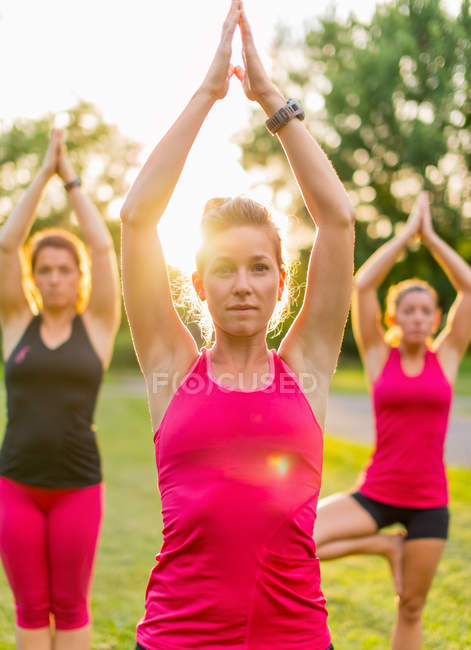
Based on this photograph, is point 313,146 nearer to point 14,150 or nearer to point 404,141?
point 404,141

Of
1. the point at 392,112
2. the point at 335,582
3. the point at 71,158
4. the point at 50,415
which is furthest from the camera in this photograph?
the point at 71,158

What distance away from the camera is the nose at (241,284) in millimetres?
1855

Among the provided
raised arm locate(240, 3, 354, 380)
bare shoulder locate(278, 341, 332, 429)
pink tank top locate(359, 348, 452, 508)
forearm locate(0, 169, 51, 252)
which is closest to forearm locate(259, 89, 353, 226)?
raised arm locate(240, 3, 354, 380)

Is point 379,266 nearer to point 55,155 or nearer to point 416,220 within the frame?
point 416,220

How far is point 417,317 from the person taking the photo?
434cm

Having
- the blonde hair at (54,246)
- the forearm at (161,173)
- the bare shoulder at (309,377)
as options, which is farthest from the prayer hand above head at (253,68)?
the blonde hair at (54,246)

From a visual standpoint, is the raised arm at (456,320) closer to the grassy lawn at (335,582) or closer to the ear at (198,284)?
the grassy lawn at (335,582)

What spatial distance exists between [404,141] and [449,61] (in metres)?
3.61

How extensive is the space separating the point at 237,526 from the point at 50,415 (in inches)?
77.0

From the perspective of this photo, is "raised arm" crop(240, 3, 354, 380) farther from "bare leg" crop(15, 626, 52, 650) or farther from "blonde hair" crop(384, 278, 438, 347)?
"blonde hair" crop(384, 278, 438, 347)

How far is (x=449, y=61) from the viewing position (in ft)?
85.0

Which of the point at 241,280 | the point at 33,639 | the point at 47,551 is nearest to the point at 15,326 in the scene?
the point at 47,551

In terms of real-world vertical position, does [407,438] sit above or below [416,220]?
below

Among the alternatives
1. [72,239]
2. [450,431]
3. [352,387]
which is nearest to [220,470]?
[72,239]
